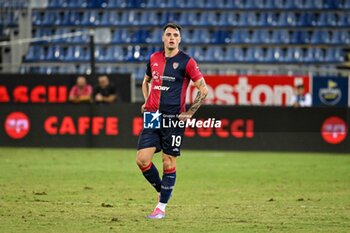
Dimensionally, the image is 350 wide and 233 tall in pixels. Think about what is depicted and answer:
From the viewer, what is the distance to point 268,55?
3066 cm

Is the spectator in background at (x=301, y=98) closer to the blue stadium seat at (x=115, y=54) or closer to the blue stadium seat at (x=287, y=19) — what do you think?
the blue stadium seat at (x=287, y=19)

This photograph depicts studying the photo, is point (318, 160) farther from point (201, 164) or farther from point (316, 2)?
point (316, 2)

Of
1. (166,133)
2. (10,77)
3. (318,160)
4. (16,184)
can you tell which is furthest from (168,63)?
(10,77)

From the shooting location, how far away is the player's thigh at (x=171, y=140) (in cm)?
1080

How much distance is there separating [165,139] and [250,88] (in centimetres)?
1664

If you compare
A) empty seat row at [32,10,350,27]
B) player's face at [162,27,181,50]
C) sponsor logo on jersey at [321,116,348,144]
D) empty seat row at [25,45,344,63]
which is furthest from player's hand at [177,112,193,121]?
empty seat row at [32,10,350,27]

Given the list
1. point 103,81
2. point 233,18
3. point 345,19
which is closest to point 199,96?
point 103,81

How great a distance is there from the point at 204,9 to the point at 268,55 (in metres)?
2.70

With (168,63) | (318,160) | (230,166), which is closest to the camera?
(168,63)

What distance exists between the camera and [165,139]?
10.8 meters

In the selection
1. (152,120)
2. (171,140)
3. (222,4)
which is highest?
(222,4)

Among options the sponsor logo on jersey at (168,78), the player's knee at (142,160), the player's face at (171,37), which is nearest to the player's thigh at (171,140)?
the player's knee at (142,160)

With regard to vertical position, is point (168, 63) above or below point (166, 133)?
above

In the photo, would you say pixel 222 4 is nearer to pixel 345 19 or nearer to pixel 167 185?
pixel 345 19
